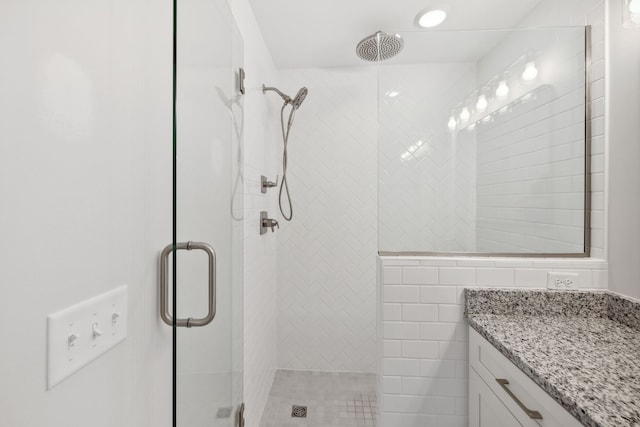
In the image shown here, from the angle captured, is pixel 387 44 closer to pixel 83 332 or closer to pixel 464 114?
pixel 464 114

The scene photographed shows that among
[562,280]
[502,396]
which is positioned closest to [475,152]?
[562,280]

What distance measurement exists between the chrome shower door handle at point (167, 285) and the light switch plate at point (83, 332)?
0.11 meters

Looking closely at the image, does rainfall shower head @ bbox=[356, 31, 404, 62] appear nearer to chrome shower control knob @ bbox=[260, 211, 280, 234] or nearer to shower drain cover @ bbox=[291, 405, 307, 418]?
chrome shower control knob @ bbox=[260, 211, 280, 234]

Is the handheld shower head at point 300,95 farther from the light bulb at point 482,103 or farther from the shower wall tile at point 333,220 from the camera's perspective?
the light bulb at point 482,103

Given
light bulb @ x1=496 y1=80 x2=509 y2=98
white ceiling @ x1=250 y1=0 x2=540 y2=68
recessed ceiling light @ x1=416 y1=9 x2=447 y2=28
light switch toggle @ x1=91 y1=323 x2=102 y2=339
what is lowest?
light switch toggle @ x1=91 y1=323 x2=102 y2=339

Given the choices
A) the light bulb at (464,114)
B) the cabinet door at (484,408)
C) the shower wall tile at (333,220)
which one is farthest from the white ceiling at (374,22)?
the cabinet door at (484,408)

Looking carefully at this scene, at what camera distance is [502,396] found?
1.11m

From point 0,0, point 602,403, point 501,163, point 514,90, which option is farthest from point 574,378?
point 0,0

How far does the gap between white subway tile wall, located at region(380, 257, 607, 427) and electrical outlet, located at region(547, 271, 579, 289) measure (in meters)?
0.05

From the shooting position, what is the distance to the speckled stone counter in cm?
74

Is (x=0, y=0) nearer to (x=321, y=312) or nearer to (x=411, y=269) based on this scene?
(x=411, y=269)

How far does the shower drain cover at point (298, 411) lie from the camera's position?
2031 mm

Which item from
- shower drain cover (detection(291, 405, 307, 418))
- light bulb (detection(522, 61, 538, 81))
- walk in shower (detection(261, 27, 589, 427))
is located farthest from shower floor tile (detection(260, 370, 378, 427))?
light bulb (detection(522, 61, 538, 81))

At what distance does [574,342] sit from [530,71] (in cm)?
121
